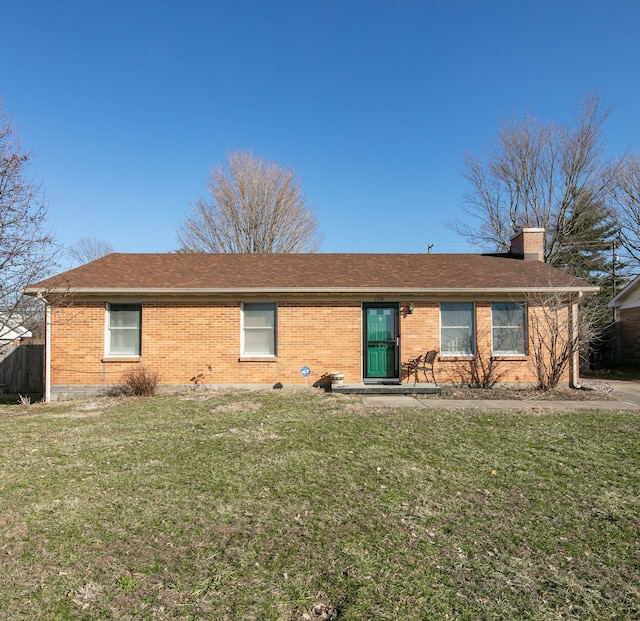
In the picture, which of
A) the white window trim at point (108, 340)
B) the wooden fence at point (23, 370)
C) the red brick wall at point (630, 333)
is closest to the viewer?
the white window trim at point (108, 340)

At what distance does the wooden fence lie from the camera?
1309 cm

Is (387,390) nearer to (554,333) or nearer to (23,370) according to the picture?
(554,333)

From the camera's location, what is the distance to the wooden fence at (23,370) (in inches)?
515

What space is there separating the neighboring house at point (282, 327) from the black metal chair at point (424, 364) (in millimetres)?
160

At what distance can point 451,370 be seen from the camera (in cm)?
1159

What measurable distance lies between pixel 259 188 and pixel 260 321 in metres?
15.6

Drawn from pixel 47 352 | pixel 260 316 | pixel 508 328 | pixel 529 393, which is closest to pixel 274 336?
pixel 260 316

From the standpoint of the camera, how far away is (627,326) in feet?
60.8

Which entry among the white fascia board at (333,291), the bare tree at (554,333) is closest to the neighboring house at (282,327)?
the white fascia board at (333,291)

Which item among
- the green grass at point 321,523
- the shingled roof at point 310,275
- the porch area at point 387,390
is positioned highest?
the shingled roof at point 310,275

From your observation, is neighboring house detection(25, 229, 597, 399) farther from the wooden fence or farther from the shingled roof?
the wooden fence

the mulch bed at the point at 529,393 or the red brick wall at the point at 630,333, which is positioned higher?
the red brick wall at the point at 630,333

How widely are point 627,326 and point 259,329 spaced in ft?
53.6

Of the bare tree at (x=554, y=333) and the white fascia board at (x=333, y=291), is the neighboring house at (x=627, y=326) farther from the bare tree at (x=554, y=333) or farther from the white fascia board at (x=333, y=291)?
the white fascia board at (x=333, y=291)
